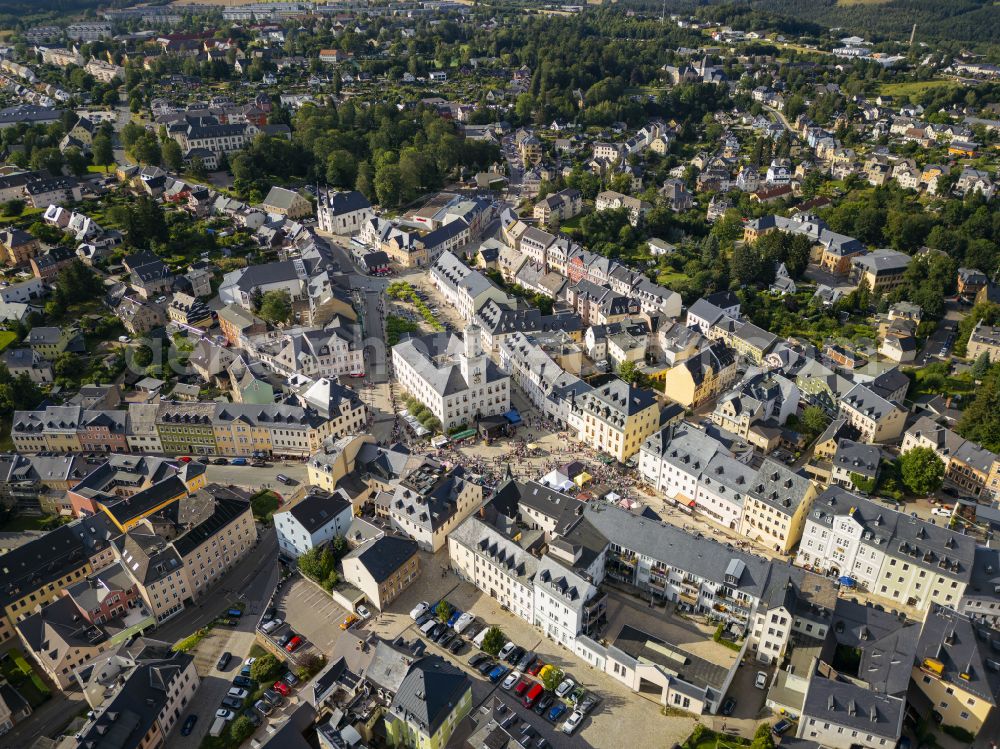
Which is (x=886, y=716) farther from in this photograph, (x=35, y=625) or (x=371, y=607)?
(x=35, y=625)

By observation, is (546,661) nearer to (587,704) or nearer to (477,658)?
(587,704)

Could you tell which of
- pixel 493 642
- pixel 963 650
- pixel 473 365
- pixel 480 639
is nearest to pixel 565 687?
pixel 493 642

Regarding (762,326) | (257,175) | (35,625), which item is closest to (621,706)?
(35,625)

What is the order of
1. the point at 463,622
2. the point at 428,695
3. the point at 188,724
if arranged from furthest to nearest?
the point at 463,622 < the point at 188,724 < the point at 428,695

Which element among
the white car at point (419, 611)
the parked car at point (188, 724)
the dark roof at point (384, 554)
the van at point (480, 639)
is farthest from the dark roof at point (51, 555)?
the van at point (480, 639)

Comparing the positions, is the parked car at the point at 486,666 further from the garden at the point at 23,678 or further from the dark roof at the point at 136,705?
the garden at the point at 23,678

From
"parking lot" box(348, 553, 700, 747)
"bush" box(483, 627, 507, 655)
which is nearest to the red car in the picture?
"parking lot" box(348, 553, 700, 747)
